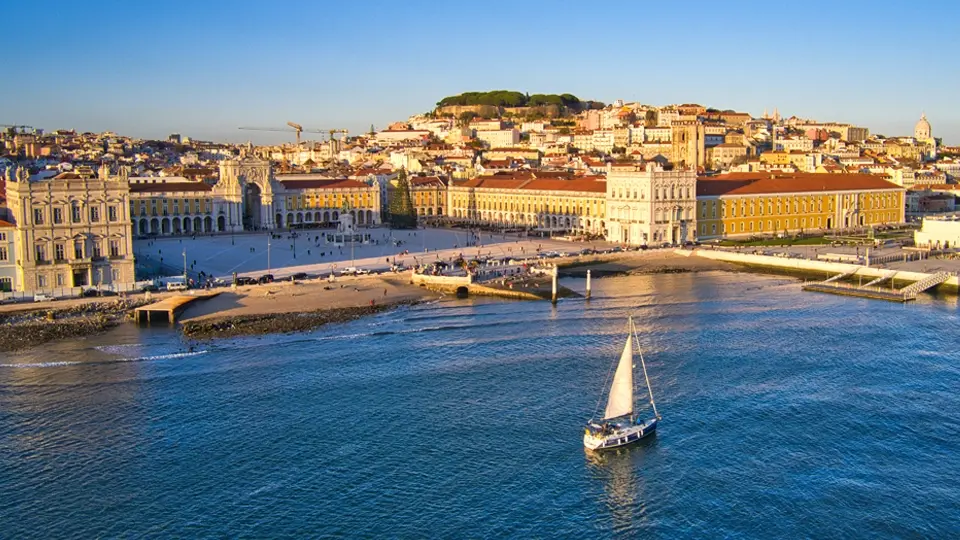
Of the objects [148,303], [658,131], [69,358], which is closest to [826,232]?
[148,303]

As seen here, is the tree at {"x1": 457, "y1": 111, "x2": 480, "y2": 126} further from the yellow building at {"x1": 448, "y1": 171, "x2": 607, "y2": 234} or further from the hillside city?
the yellow building at {"x1": 448, "y1": 171, "x2": 607, "y2": 234}

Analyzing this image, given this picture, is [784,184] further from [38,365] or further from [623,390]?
[38,365]

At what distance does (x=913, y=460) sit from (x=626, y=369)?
4428 millimetres

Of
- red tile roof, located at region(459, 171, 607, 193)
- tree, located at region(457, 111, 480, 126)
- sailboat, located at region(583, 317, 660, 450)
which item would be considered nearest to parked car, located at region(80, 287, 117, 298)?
sailboat, located at region(583, 317, 660, 450)

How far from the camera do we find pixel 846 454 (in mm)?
14953

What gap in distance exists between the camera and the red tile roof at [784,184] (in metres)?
45.1

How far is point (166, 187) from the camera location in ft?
165

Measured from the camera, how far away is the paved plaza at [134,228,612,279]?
34.9m

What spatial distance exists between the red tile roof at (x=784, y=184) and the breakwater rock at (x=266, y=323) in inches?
888

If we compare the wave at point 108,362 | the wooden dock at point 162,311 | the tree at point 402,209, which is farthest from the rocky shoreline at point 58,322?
the tree at point 402,209

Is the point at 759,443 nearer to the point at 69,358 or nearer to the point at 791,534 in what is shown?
the point at 791,534

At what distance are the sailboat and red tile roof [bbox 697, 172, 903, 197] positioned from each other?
2911cm

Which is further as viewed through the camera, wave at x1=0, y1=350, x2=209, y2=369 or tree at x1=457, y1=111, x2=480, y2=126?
tree at x1=457, y1=111, x2=480, y2=126

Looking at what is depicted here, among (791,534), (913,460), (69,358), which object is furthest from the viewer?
(69,358)
